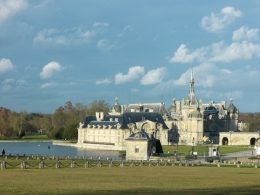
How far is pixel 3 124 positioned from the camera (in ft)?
431

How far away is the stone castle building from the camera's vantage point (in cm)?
10169

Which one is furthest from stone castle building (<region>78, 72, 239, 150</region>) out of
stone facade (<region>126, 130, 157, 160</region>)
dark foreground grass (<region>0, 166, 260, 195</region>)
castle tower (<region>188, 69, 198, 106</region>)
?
dark foreground grass (<region>0, 166, 260, 195</region>)

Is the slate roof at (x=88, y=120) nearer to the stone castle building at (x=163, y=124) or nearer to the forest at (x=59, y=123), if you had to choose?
the stone castle building at (x=163, y=124)

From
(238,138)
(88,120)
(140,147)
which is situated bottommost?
(140,147)

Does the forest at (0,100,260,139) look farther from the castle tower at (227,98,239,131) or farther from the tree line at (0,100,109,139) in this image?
the castle tower at (227,98,239,131)

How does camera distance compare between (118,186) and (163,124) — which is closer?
(118,186)

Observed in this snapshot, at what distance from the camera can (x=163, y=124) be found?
105 metres

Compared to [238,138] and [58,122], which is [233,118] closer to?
[238,138]

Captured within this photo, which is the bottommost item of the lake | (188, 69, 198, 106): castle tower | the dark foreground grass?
the dark foreground grass

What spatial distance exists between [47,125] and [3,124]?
20.5m

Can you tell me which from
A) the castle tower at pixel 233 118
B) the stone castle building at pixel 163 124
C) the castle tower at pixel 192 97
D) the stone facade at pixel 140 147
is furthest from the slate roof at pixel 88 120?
the stone facade at pixel 140 147

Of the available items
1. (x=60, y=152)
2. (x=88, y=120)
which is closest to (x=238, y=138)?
(x=88, y=120)

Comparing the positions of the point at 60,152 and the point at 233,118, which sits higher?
the point at 233,118

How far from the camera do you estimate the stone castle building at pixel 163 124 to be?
101688 mm
